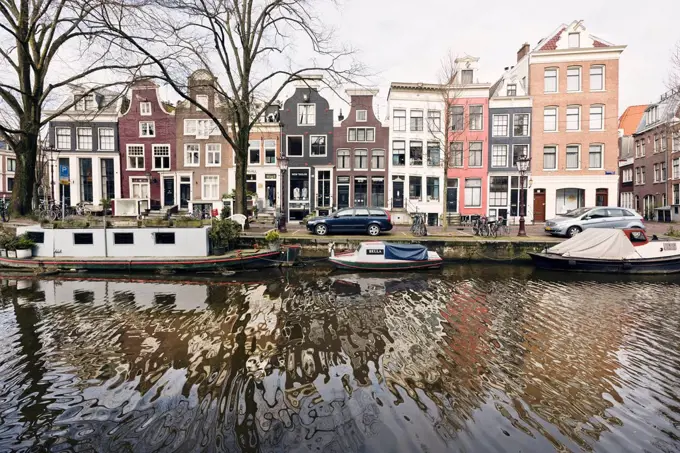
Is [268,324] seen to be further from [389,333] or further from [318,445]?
[318,445]

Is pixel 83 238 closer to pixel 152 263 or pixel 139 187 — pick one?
pixel 152 263

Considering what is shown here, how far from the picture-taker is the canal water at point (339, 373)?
538 cm

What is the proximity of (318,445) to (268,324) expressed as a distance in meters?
5.27

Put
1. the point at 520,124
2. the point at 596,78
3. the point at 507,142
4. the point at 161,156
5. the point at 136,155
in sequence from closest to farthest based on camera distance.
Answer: the point at 596,78, the point at 520,124, the point at 507,142, the point at 161,156, the point at 136,155

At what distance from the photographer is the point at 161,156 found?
A: 111 ft

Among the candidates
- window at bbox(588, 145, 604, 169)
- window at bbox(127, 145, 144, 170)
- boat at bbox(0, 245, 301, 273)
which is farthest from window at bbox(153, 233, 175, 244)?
window at bbox(588, 145, 604, 169)

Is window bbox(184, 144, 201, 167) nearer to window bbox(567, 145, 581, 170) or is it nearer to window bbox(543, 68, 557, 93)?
window bbox(543, 68, 557, 93)

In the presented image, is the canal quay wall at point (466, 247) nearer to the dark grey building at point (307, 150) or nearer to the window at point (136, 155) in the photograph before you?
the dark grey building at point (307, 150)

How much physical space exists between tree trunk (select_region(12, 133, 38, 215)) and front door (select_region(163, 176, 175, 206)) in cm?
1329

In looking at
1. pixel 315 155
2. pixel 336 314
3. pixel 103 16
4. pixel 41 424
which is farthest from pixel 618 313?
pixel 315 155

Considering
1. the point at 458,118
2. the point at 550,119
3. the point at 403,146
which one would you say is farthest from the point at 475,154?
the point at 550,119

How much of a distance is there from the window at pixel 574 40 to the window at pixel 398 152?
593 inches

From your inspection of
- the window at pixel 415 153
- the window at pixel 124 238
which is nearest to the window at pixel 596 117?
the window at pixel 415 153

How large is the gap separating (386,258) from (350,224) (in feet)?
15.1
